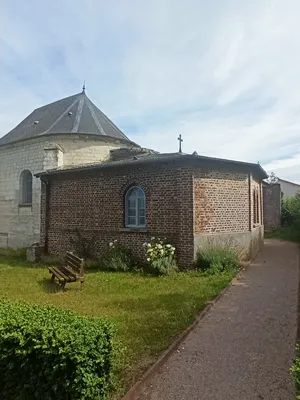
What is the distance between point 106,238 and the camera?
11.8 m

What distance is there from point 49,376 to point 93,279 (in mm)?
6477

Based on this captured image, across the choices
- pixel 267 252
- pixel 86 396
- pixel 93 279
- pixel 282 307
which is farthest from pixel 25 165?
pixel 86 396

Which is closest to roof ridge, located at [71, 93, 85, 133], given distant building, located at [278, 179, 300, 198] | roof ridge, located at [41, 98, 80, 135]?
roof ridge, located at [41, 98, 80, 135]

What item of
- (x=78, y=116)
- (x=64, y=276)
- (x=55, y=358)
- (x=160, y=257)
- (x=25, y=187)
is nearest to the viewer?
(x=55, y=358)

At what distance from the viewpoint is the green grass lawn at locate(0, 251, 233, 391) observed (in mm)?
4511

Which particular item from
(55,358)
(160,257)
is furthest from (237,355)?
(160,257)

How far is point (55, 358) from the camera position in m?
2.92

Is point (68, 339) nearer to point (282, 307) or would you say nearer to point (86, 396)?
point (86, 396)

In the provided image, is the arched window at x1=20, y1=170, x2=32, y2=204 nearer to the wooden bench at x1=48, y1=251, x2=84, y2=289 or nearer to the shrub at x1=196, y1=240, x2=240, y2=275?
the wooden bench at x1=48, y1=251, x2=84, y2=289

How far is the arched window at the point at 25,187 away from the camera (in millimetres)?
17250

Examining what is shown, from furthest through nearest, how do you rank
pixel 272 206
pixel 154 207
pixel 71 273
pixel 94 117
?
pixel 272 206 → pixel 94 117 → pixel 154 207 → pixel 71 273

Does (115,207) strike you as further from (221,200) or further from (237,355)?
(237,355)

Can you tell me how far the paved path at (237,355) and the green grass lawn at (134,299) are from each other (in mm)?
332

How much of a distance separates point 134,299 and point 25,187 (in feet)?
41.4
